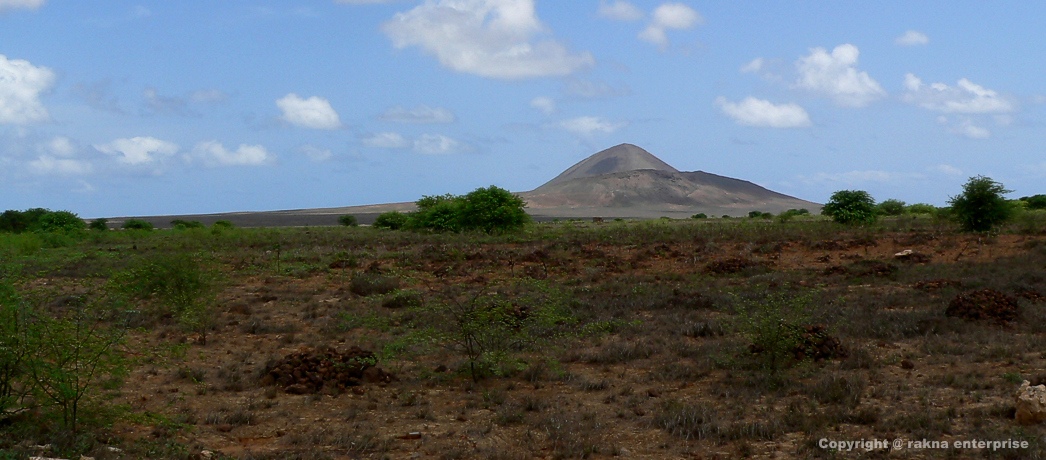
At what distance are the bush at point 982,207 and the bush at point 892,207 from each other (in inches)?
1434

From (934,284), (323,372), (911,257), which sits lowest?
(323,372)

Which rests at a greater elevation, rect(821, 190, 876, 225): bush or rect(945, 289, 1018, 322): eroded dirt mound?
rect(821, 190, 876, 225): bush

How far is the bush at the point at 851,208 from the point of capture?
36844 millimetres

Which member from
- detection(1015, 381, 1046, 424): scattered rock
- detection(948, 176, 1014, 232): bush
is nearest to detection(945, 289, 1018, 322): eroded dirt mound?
detection(1015, 381, 1046, 424): scattered rock

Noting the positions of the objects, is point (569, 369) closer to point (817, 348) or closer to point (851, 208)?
point (817, 348)

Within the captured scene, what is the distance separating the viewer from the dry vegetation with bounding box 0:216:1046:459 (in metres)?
6.53

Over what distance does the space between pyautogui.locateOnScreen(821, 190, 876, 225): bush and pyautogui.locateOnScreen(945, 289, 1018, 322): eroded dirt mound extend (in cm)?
2588

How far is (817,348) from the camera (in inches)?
379

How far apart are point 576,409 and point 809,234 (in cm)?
2379

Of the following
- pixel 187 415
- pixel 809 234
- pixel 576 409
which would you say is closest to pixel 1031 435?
pixel 576 409

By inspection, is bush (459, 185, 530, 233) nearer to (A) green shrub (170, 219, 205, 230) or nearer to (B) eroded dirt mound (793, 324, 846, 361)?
(A) green shrub (170, 219, 205, 230)

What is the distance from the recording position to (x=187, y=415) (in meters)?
7.32

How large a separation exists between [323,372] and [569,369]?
11.0ft

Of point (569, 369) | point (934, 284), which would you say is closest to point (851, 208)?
point (934, 284)
